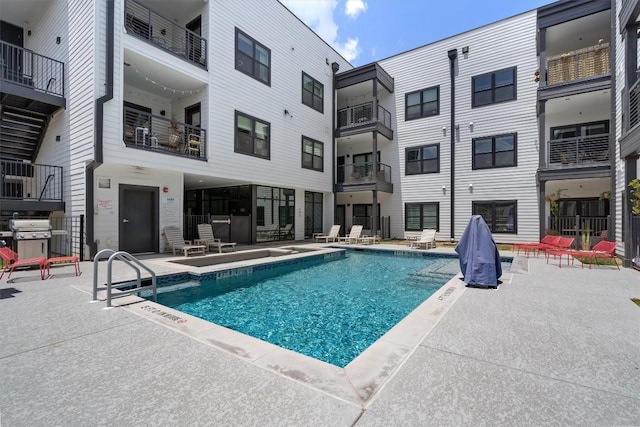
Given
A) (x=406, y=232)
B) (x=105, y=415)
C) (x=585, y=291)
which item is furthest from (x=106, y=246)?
(x=406, y=232)

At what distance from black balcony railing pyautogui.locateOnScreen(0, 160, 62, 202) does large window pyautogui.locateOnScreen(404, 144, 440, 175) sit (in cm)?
1578

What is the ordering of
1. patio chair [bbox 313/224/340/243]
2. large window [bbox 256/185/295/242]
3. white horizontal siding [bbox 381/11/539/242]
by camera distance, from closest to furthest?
white horizontal siding [bbox 381/11/539/242] → large window [bbox 256/185/295/242] → patio chair [bbox 313/224/340/243]

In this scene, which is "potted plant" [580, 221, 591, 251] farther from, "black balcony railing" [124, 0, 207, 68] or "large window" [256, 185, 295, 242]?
"black balcony railing" [124, 0, 207, 68]

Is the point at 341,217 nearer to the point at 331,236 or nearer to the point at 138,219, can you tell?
the point at 331,236

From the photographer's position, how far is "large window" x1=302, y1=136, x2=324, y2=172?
16734 millimetres

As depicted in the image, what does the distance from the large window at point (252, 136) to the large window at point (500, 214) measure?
35.6ft

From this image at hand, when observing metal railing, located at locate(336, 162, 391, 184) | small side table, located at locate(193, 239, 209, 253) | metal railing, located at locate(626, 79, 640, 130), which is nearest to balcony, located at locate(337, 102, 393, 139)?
metal railing, located at locate(336, 162, 391, 184)

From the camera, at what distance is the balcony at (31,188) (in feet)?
29.7

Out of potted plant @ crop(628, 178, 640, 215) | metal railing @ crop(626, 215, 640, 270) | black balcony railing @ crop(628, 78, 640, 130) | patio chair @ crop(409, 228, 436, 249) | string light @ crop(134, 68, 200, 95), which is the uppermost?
string light @ crop(134, 68, 200, 95)

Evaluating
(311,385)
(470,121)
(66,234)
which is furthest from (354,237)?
(311,385)

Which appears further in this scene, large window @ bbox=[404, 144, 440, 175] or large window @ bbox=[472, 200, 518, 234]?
large window @ bbox=[404, 144, 440, 175]

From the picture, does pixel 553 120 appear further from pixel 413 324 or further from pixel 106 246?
pixel 106 246

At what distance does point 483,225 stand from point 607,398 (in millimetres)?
4418

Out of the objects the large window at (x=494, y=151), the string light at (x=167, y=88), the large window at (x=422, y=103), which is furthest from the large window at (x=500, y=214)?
the string light at (x=167, y=88)
